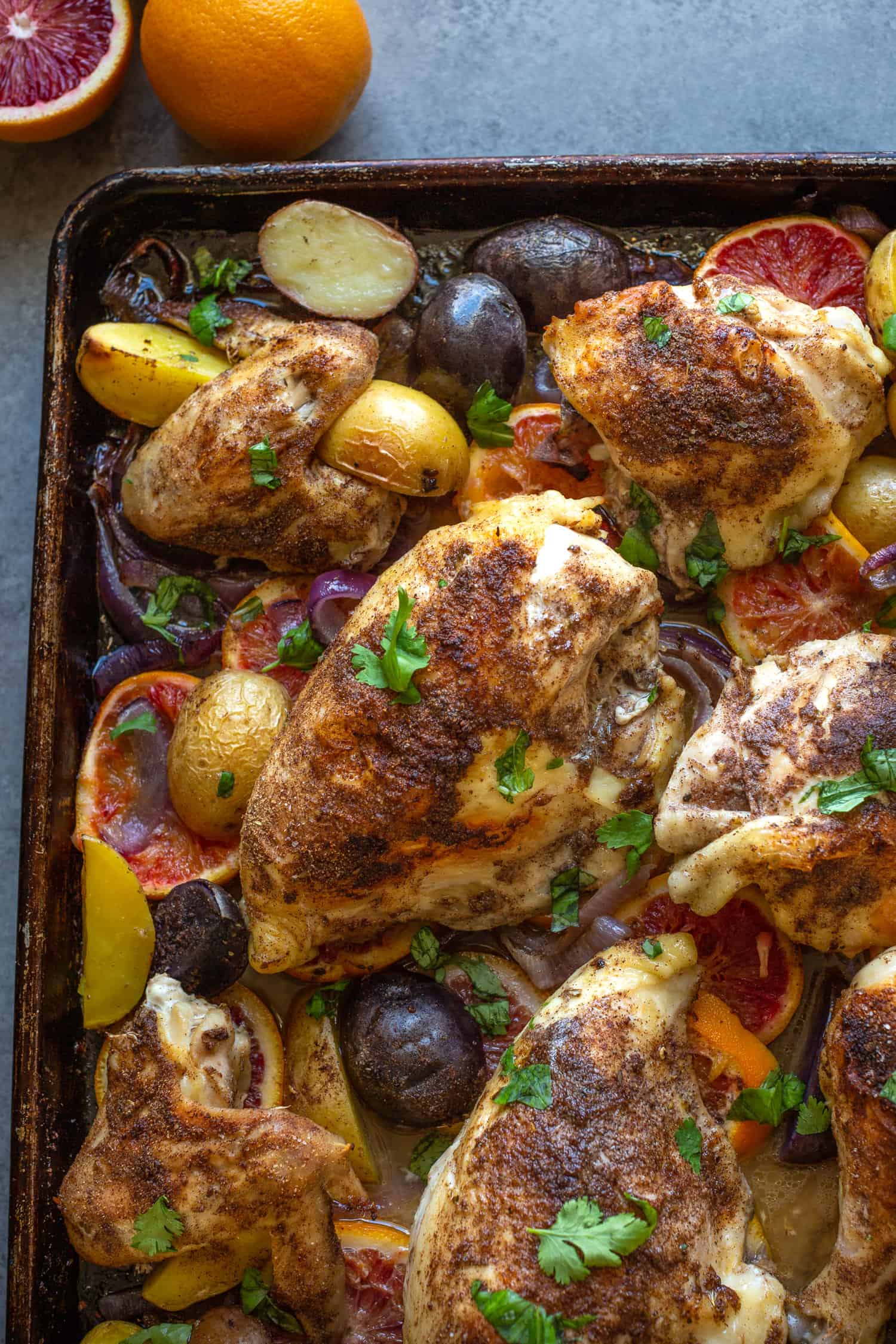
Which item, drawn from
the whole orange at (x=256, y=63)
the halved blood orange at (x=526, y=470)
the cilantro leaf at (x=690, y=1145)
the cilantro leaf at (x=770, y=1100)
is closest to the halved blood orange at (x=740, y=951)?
the cilantro leaf at (x=770, y=1100)

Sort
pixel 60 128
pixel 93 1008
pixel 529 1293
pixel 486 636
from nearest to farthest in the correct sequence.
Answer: pixel 529 1293 → pixel 486 636 → pixel 93 1008 → pixel 60 128

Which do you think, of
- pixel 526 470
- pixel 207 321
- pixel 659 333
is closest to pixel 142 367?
pixel 207 321

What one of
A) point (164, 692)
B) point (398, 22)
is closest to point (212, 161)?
point (398, 22)

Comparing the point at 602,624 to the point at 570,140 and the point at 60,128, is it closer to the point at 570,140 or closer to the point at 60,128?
the point at 570,140

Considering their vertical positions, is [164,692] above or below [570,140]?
below

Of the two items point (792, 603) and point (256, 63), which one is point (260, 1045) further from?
point (256, 63)


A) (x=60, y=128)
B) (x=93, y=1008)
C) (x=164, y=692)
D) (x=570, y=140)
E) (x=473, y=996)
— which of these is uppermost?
(x=570, y=140)
